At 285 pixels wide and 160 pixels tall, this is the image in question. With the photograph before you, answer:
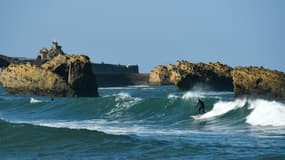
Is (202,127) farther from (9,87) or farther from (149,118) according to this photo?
(9,87)

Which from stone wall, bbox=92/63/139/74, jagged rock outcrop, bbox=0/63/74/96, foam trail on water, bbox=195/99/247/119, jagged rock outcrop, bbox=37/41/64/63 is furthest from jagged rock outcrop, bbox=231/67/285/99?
stone wall, bbox=92/63/139/74

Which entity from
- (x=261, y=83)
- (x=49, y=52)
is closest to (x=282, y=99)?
(x=261, y=83)

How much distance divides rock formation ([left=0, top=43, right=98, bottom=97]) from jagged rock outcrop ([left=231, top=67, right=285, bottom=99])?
1612cm

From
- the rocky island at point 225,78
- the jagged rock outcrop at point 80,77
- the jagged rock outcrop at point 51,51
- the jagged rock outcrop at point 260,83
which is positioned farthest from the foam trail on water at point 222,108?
the jagged rock outcrop at point 51,51

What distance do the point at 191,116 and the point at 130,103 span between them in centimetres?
952

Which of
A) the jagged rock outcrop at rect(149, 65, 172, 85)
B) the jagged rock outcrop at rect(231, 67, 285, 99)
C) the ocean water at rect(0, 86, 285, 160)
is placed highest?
the jagged rock outcrop at rect(149, 65, 172, 85)

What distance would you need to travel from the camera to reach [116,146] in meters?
22.7

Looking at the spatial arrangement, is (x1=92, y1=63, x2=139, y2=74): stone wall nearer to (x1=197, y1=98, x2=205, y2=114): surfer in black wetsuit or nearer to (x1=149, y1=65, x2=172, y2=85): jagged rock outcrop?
(x1=149, y1=65, x2=172, y2=85): jagged rock outcrop

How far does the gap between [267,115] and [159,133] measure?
869cm

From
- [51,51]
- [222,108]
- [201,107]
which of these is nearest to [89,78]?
[201,107]

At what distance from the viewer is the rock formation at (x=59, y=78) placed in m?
69.9

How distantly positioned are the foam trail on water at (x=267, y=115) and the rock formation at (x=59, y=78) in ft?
109

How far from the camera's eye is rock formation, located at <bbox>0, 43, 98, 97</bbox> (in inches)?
2751

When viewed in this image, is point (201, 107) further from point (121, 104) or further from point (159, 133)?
point (159, 133)
